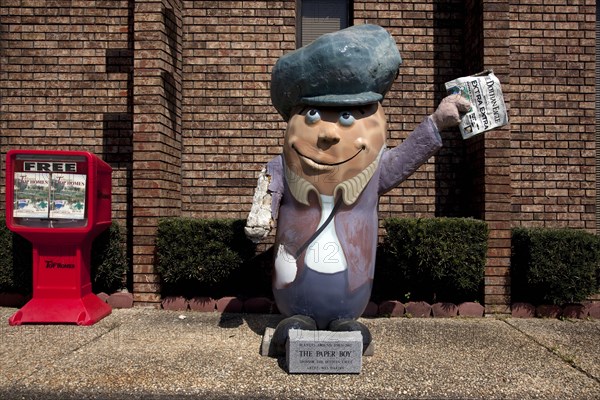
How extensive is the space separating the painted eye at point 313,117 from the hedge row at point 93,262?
289cm

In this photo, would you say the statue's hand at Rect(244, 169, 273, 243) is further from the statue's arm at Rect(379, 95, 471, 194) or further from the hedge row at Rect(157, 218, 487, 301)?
the hedge row at Rect(157, 218, 487, 301)

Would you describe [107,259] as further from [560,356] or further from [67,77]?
[560,356]

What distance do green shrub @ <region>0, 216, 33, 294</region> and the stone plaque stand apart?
3.33 meters

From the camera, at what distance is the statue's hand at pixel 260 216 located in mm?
3488

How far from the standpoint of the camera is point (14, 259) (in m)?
5.02

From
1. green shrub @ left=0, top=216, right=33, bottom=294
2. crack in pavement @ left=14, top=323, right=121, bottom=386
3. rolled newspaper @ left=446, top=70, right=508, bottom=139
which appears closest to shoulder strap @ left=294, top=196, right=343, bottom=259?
rolled newspaper @ left=446, top=70, right=508, bottom=139

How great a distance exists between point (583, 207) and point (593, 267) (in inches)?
41.3

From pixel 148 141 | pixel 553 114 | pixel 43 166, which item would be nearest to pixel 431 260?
pixel 553 114

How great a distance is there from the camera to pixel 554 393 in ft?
9.57

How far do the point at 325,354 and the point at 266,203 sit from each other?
1152 millimetres

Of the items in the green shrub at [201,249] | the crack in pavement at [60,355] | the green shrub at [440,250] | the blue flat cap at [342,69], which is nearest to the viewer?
the crack in pavement at [60,355]

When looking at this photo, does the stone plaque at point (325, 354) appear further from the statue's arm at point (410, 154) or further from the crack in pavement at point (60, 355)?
the crack in pavement at point (60, 355)

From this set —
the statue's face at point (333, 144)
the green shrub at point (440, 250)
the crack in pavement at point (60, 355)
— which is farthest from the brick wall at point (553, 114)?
the crack in pavement at point (60, 355)

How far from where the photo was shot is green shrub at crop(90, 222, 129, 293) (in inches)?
205
